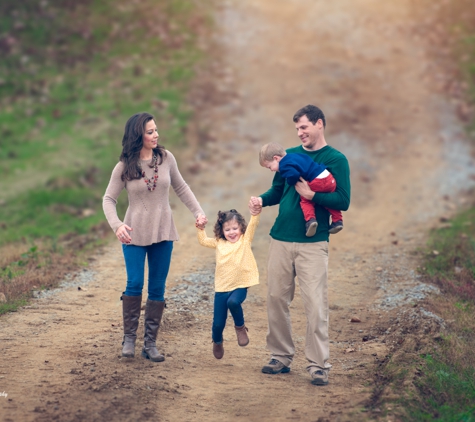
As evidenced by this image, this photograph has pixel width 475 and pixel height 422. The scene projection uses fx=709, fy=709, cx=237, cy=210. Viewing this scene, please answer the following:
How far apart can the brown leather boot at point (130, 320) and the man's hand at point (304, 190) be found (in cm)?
192

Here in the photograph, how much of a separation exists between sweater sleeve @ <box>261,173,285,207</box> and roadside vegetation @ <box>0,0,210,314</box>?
383 cm

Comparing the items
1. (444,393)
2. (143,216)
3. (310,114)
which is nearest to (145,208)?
(143,216)

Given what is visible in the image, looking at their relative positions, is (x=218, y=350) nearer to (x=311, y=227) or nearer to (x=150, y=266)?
(x=150, y=266)

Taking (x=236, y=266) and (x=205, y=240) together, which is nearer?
(x=236, y=266)

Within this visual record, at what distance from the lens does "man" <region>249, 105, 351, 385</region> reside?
6.40m

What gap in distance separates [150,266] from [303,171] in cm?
185

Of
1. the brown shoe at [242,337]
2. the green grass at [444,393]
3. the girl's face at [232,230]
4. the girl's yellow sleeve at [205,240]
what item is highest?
the girl's face at [232,230]

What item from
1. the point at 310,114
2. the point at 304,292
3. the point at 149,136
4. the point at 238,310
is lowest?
the point at 238,310

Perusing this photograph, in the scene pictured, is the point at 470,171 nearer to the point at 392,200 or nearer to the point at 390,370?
the point at 392,200

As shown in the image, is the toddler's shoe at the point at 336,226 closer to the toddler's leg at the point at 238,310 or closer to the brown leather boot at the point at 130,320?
the toddler's leg at the point at 238,310

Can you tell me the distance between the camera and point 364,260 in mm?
11594

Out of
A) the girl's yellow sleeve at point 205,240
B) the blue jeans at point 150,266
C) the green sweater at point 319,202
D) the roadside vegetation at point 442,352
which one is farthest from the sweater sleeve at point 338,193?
the roadside vegetation at point 442,352

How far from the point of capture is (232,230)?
6680 mm

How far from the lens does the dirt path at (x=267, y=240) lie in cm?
620
